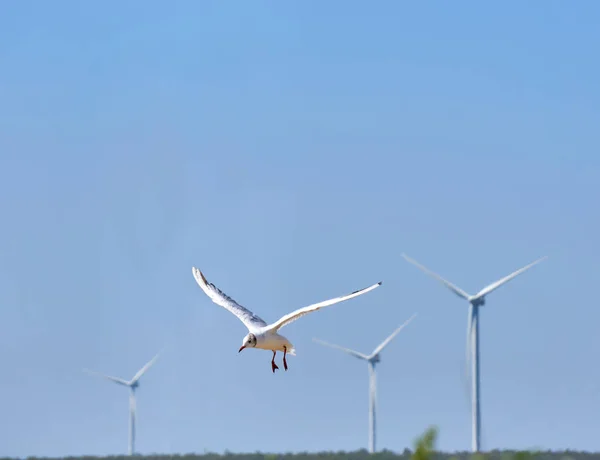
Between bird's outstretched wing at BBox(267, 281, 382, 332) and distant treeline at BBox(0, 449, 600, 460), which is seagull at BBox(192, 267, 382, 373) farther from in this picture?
distant treeline at BBox(0, 449, 600, 460)

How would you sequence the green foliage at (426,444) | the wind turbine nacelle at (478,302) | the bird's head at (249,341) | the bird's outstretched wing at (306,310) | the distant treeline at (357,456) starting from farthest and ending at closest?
the wind turbine nacelle at (478,302), the distant treeline at (357,456), the bird's head at (249,341), the bird's outstretched wing at (306,310), the green foliage at (426,444)

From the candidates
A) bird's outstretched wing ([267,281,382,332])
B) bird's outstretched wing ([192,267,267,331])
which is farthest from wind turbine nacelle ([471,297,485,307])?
bird's outstretched wing ([267,281,382,332])

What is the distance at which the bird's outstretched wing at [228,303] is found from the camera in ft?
202

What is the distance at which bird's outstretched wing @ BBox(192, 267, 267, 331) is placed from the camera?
6153 cm

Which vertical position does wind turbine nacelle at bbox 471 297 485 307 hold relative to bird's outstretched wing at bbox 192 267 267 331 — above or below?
above

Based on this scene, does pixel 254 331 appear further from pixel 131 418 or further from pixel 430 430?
pixel 131 418

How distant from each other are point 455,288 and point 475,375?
13.7m

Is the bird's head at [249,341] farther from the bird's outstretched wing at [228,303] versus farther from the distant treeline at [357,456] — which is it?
the distant treeline at [357,456]

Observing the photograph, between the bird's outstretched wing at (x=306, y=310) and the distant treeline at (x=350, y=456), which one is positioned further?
the distant treeline at (x=350, y=456)

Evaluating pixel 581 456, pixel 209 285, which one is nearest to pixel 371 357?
pixel 581 456

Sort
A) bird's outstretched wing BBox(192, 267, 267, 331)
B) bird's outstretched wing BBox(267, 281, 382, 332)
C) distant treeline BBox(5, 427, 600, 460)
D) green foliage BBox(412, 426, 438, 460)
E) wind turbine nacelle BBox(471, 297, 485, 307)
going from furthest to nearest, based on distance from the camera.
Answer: wind turbine nacelle BBox(471, 297, 485, 307) → distant treeline BBox(5, 427, 600, 460) → bird's outstretched wing BBox(192, 267, 267, 331) → bird's outstretched wing BBox(267, 281, 382, 332) → green foliage BBox(412, 426, 438, 460)

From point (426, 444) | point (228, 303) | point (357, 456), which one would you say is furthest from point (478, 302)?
point (426, 444)

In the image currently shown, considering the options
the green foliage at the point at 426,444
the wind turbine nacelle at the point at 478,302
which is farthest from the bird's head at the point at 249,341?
the wind turbine nacelle at the point at 478,302

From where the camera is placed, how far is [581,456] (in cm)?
11375
